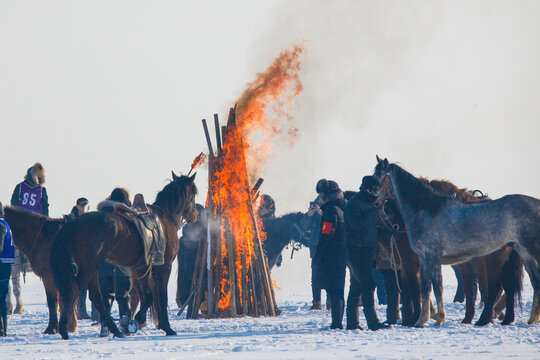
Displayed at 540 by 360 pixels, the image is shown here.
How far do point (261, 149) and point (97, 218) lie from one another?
16.8 feet

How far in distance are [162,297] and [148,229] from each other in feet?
3.28

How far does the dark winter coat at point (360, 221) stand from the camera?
11633mm

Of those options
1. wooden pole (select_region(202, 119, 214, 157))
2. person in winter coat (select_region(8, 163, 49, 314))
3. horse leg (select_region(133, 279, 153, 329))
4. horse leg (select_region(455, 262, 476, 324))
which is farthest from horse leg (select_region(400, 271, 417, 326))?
person in winter coat (select_region(8, 163, 49, 314))

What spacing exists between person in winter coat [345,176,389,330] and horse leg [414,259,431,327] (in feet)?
2.63

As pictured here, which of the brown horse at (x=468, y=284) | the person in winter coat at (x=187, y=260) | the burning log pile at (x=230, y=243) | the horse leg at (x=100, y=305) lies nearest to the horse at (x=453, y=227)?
the brown horse at (x=468, y=284)

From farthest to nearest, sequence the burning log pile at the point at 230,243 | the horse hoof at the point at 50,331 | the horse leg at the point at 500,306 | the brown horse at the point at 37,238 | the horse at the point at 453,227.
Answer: the burning log pile at the point at 230,243, the horse leg at the point at 500,306, the brown horse at the point at 37,238, the horse hoof at the point at 50,331, the horse at the point at 453,227

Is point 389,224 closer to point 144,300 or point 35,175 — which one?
point 144,300

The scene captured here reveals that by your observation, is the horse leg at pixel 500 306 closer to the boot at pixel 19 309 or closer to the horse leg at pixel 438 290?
the horse leg at pixel 438 290

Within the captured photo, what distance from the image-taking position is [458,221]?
12484mm

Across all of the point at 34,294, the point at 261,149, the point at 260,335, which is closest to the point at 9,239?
the point at 260,335

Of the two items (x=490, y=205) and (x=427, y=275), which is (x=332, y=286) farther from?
(x=490, y=205)

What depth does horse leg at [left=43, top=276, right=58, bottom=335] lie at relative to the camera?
1245 centimetres

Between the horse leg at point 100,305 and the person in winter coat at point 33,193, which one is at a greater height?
the person in winter coat at point 33,193

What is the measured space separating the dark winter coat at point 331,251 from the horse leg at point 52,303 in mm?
4053
